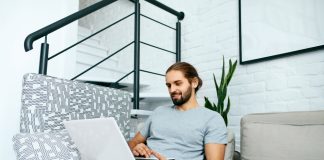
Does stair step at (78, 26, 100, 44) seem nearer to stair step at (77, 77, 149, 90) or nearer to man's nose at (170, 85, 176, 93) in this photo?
stair step at (77, 77, 149, 90)

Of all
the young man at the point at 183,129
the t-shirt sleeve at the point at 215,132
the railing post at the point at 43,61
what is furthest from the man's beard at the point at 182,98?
the railing post at the point at 43,61

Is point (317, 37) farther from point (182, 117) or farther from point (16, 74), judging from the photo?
point (16, 74)

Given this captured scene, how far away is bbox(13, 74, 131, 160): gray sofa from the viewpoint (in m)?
1.10

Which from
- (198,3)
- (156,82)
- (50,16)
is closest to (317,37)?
(198,3)

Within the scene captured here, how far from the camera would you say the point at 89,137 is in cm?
104

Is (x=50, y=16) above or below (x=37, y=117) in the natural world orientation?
above

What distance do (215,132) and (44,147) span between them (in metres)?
0.79

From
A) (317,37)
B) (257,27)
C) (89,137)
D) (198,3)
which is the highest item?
(198,3)

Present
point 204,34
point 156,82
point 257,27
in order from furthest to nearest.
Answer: point 156,82 → point 204,34 → point 257,27

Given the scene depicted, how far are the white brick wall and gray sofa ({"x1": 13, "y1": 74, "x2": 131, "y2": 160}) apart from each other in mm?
1075

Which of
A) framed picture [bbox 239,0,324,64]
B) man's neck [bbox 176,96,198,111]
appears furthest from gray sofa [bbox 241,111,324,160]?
framed picture [bbox 239,0,324,64]

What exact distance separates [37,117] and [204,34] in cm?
162

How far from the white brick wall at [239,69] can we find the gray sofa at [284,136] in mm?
440

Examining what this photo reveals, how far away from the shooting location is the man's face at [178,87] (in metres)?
1.58
